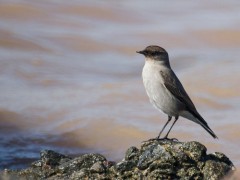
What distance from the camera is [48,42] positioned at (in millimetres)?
24734

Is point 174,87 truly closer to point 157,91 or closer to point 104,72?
point 157,91

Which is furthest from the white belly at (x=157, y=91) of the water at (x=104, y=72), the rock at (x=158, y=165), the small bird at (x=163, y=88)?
the water at (x=104, y=72)

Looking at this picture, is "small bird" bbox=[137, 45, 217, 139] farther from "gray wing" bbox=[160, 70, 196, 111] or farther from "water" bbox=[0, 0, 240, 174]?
"water" bbox=[0, 0, 240, 174]

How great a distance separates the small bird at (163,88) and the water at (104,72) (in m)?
3.49

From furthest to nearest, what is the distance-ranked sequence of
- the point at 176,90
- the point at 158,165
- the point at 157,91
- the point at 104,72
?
the point at 104,72, the point at 176,90, the point at 157,91, the point at 158,165

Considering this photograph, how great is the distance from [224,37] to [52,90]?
6.01m

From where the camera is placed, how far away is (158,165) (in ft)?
37.1

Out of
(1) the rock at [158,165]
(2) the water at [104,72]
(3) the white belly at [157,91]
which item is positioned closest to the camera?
(1) the rock at [158,165]

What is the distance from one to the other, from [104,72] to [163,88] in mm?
9828

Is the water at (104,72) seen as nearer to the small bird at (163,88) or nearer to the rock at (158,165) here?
the small bird at (163,88)

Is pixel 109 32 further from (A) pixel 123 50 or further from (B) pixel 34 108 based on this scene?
(B) pixel 34 108

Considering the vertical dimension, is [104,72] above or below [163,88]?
above

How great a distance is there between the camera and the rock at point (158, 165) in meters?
11.3

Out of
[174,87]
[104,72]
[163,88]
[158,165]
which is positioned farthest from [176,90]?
[104,72]
